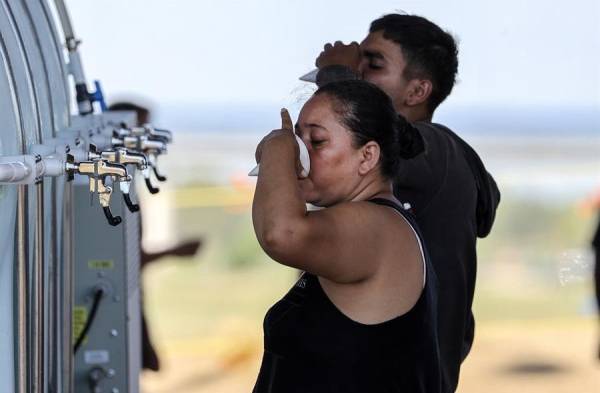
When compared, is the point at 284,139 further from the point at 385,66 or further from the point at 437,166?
the point at 385,66

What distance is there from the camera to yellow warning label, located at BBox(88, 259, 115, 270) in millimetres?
2861

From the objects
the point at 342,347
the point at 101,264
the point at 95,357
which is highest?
the point at 342,347

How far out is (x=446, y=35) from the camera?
2834 millimetres

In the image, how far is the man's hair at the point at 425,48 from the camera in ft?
9.05

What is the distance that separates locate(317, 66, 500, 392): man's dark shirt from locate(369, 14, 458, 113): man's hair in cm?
14

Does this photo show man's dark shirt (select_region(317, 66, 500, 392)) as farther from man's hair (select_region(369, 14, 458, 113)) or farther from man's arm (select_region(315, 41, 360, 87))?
man's hair (select_region(369, 14, 458, 113))

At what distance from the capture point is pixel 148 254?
4.74 meters

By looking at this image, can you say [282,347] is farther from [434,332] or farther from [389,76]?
[389,76]

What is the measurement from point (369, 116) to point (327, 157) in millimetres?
98

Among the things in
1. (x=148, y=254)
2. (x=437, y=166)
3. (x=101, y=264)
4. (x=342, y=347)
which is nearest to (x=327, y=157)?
(x=342, y=347)

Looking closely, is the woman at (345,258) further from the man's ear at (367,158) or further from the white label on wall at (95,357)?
the white label on wall at (95,357)

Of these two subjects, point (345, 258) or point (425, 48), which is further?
point (425, 48)

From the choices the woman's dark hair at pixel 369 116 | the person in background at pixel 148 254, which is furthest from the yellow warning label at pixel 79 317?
the person in background at pixel 148 254

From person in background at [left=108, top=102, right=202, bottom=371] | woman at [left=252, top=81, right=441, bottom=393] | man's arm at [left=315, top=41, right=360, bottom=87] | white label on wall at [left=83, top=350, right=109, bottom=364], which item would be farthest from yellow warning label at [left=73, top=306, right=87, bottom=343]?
person in background at [left=108, top=102, right=202, bottom=371]
